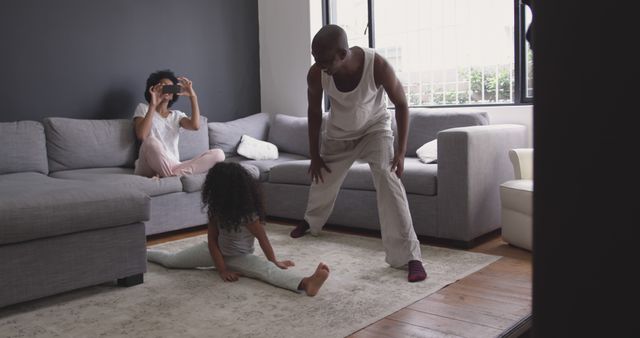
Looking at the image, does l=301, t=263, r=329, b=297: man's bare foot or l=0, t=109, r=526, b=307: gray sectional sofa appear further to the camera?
l=301, t=263, r=329, b=297: man's bare foot

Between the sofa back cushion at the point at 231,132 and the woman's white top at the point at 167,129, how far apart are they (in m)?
0.53

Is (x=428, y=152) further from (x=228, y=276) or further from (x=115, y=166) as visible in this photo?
(x=115, y=166)

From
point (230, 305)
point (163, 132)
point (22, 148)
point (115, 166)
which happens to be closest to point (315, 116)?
point (230, 305)

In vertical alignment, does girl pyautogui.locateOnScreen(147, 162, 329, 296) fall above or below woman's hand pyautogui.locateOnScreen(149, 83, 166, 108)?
below

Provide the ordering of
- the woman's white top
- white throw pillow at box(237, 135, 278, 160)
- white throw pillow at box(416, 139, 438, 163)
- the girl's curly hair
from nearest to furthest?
the girl's curly hair < white throw pillow at box(416, 139, 438, 163) < the woman's white top < white throw pillow at box(237, 135, 278, 160)

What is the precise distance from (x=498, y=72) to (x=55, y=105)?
3.24m

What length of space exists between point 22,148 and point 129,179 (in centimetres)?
73

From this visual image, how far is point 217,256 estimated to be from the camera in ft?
8.29

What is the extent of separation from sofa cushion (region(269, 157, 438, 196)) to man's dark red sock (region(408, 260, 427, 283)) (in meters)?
0.71

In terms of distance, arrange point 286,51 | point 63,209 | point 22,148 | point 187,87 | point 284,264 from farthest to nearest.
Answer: point 286,51 < point 187,87 < point 22,148 < point 284,264 < point 63,209

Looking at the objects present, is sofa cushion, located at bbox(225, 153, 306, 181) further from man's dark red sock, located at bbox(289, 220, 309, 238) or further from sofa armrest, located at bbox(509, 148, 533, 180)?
sofa armrest, located at bbox(509, 148, 533, 180)

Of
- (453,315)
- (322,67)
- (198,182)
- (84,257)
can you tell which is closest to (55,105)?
(198,182)

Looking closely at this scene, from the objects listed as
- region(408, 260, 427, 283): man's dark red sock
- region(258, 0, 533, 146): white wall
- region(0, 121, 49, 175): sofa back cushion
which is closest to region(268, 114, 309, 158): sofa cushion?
region(258, 0, 533, 146): white wall

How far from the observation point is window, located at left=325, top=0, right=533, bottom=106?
4133mm
